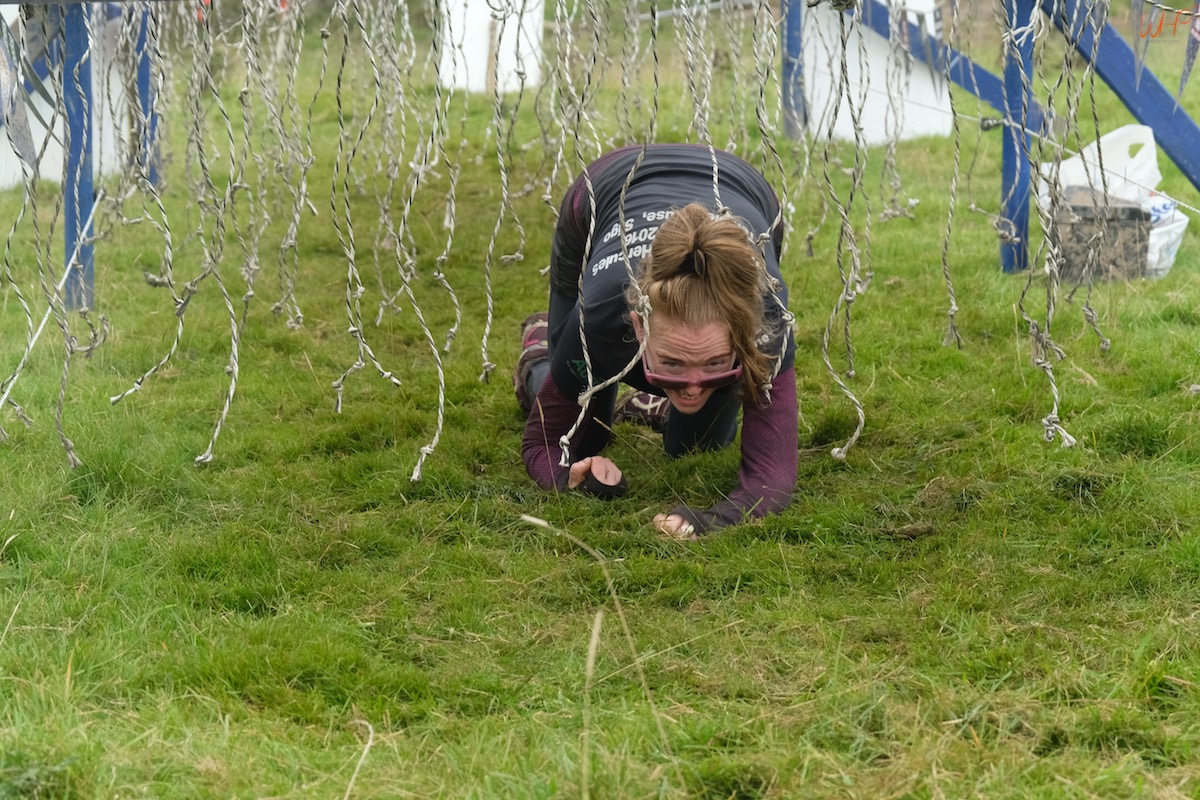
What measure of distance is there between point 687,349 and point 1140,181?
395 centimetres

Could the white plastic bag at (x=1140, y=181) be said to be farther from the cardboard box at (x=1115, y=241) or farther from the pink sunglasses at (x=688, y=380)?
the pink sunglasses at (x=688, y=380)

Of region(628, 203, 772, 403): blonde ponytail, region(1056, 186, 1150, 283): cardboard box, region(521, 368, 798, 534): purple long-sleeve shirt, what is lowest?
region(521, 368, 798, 534): purple long-sleeve shirt

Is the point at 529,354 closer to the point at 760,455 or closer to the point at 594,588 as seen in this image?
the point at 760,455

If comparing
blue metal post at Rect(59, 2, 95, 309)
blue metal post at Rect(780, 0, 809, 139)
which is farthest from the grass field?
blue metal post at Rect(780, 0, 809, 139)

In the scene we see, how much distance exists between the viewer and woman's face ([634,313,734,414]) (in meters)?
2.92

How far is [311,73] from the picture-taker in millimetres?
10945

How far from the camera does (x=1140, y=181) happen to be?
592cm

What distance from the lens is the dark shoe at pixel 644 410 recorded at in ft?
13.8

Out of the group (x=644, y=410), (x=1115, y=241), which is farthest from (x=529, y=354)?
(x=1115, y=241)

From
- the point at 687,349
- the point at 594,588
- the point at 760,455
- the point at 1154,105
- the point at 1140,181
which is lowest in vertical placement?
the point at 594,588

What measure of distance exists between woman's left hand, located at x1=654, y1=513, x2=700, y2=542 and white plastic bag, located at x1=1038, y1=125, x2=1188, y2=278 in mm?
2905

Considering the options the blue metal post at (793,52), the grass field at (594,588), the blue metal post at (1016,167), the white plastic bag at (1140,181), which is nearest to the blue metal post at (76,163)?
the grass field at (594,588)

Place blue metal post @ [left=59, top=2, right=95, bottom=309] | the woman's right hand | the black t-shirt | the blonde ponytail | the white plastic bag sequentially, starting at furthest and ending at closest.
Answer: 1. the white plastic bag
2. blue metal post @ [left=59, top=2, right=95, bottom=309]
3. the woman's right hand
4. the black t-shirt
5. the blonde ponytail

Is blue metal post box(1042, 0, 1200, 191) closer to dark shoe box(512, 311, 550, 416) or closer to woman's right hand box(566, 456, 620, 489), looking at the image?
dark shoe box(512, 311, 550, 416)
